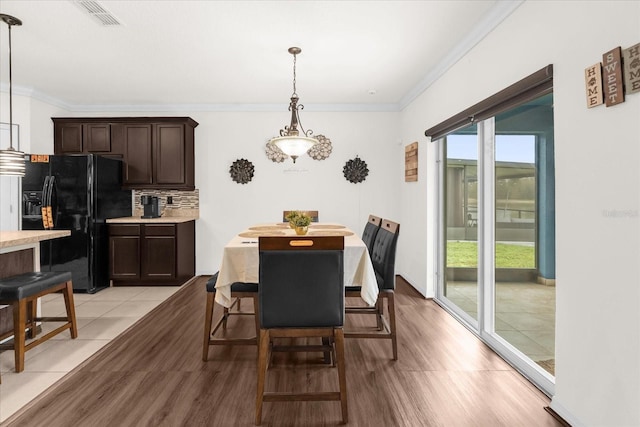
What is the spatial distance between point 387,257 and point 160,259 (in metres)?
3.45

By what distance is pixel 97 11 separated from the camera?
2768mm

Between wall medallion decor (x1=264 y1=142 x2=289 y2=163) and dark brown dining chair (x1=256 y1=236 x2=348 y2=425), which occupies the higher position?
wall medallion decor (x1=264 y1=142 x2=289 y2=163)

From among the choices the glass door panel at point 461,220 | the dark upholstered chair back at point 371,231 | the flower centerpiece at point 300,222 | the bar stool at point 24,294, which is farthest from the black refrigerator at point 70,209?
the glass door panel at point 461,220

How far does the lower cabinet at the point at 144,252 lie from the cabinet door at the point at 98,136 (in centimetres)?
117

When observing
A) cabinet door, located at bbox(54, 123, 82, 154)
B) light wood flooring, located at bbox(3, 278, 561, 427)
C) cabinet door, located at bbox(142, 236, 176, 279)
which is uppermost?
cabinet door, located at bbox(54, 123, 82, 154)

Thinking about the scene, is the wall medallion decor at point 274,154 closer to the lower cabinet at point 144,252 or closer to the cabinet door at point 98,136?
the lower cabinet at point 144,252

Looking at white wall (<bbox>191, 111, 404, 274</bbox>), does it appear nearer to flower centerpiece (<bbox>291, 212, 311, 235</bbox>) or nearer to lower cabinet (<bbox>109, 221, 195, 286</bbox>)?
lower cabinet (<bbox>109, 221, 195, 286</bbox>)

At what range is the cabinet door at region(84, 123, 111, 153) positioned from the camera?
5055mm

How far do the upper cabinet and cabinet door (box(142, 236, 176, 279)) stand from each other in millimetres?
832

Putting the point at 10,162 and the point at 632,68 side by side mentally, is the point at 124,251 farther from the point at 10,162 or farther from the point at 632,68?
the point at 632,68

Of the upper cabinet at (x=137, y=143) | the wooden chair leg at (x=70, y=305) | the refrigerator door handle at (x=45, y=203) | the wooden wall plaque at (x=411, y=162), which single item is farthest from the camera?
the upper cabinet at (x=137, y=143)

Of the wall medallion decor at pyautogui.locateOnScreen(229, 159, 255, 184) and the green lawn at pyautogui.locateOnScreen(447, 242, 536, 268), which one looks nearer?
the green lawn at pyautogui.locateOnScreen(447, 242, 536, 268)

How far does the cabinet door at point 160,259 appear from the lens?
481 cm

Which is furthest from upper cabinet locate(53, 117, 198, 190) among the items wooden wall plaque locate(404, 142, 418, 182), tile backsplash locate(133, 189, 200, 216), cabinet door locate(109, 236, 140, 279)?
wooden wall plaque locate(404, 142, 418, 182)
